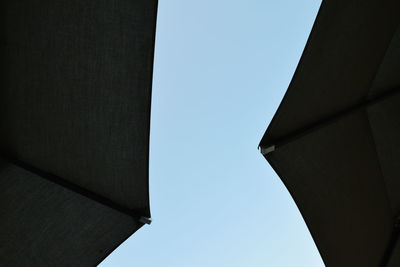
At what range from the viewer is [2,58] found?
6730 millimetres

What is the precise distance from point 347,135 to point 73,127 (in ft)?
15.9

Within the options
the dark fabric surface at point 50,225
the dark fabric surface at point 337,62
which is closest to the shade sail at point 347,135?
the dark fabric surface at point 337,62

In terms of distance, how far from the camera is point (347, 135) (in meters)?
8.41

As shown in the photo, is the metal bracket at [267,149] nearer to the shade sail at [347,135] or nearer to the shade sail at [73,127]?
the shade sail at [347,135]

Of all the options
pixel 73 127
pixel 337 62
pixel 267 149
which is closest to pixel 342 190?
pixel 267 149

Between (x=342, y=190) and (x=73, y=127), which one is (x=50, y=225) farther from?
(x=342, y=190)

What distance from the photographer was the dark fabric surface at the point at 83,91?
6641 mm

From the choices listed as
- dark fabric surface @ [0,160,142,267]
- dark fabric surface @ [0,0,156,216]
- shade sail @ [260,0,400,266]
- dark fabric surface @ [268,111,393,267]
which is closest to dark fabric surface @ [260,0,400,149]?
shade sail @ [260,0,400,266]

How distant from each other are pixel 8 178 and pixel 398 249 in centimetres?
712

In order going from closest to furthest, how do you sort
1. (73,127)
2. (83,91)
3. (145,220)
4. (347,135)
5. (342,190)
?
(83,91) → (73,127) → (145,220) → (347,135) → (342,190)

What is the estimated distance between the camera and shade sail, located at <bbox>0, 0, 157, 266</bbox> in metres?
6.70

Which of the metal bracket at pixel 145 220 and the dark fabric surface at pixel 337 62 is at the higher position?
the dark fabric surface at pixel 337 62

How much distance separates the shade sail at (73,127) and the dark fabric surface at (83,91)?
0.02 m

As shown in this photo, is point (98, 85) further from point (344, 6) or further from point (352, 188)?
point (352, 188)
